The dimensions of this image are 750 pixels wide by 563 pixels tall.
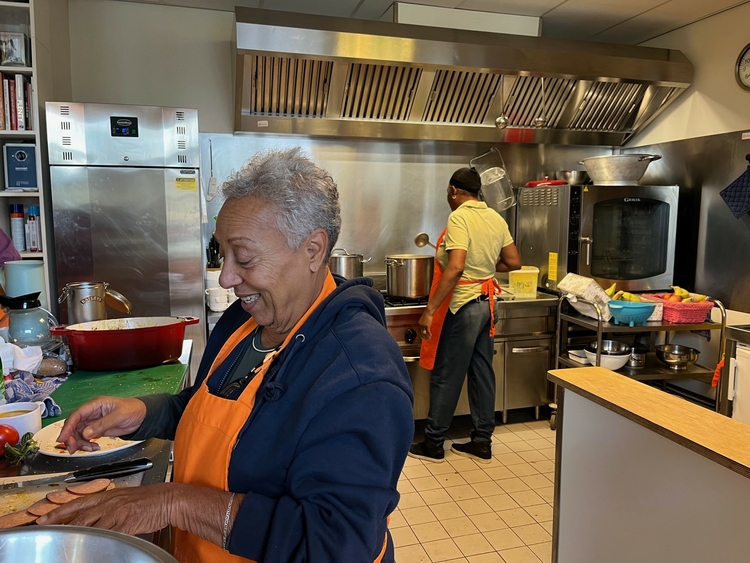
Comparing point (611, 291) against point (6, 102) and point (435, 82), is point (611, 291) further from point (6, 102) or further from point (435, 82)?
point (6, 102)

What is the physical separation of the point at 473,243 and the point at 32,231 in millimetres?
2422

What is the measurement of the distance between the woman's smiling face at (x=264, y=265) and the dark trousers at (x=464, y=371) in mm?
2169

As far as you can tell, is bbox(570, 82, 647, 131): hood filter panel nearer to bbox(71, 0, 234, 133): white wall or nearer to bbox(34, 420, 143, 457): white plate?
bbox(71, 0, 234, 133): white wall

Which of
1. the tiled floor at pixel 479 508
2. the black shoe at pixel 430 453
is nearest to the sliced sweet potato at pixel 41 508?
the tiled floor at pixel 479 508

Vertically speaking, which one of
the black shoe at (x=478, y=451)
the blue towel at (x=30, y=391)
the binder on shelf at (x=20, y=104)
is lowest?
the black shoe at (x=478, y=451)

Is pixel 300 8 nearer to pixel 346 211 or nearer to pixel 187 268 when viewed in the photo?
pixel 346 211

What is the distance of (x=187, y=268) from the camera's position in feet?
10.4

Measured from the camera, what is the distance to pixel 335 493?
33.2 inches

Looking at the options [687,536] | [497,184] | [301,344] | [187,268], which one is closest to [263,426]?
[301,344]

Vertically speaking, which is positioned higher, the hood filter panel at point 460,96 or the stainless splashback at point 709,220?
the hood filter panel at point 460,96

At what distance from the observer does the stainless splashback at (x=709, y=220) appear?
11.2ft

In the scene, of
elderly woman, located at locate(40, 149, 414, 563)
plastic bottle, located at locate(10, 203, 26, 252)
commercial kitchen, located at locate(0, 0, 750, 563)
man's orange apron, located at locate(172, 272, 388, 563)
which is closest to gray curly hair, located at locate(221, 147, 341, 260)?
elderly woman, located at locate(40, 149, 414, 563)

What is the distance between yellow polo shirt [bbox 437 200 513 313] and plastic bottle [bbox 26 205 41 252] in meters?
2.23

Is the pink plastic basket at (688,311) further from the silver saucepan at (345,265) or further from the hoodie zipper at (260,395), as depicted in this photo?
the hoodie zipper at (260,395)
